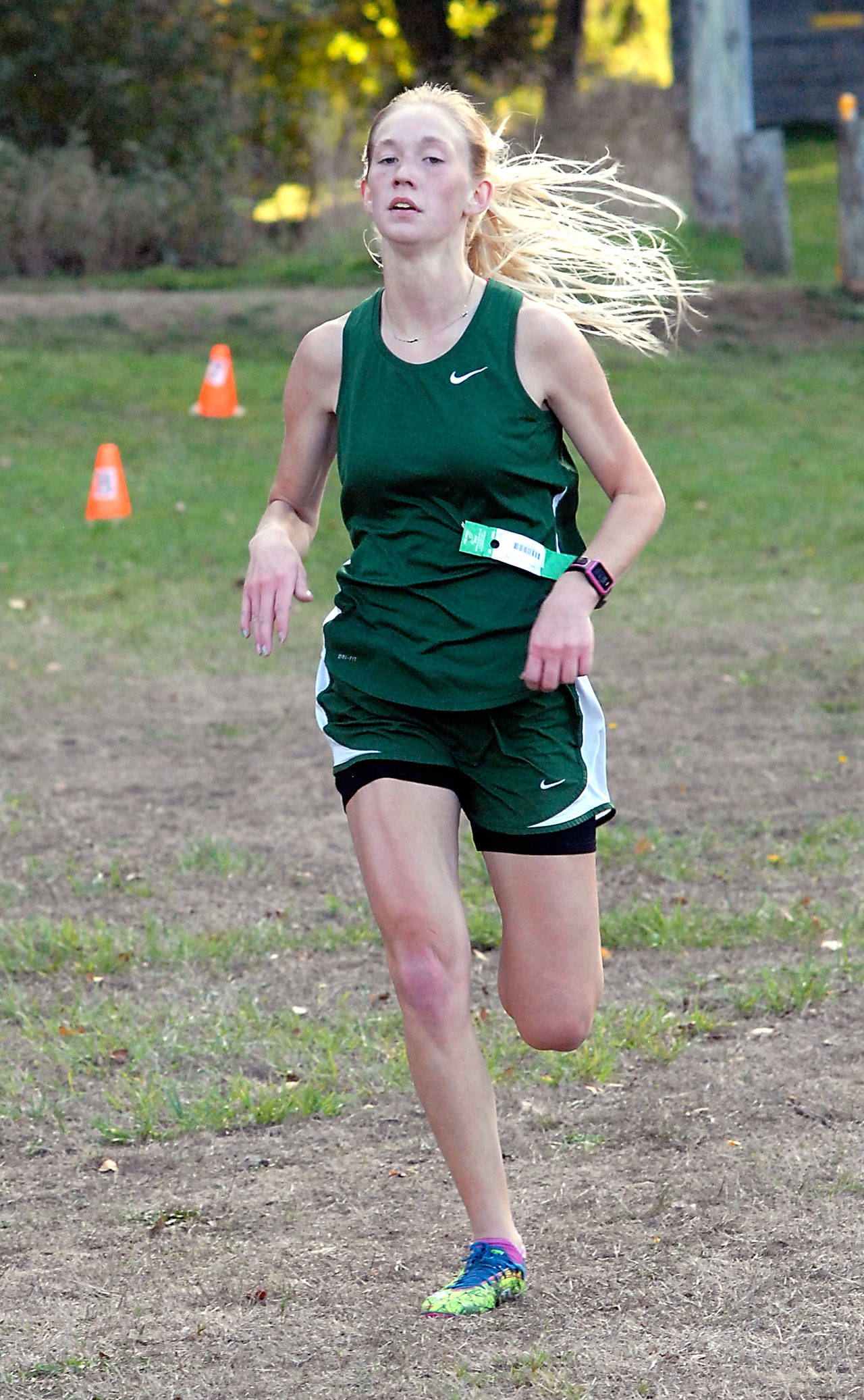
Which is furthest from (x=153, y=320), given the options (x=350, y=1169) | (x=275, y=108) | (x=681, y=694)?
(x=350, y=1169)

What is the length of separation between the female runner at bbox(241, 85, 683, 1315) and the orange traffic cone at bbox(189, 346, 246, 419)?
9.82m

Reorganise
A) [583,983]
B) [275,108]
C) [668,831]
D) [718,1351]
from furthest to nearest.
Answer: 1. [275,108]
2. [668,831]
3. [583,983]
4. [718,1351]

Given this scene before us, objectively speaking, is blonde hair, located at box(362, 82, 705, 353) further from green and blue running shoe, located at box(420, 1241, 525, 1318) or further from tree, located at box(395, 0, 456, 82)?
tree, located at box(395, 0, 456, 82)

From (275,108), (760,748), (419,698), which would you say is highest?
(275,108)

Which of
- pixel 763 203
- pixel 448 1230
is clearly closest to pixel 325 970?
pixel 448 1230

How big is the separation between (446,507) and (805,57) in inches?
962

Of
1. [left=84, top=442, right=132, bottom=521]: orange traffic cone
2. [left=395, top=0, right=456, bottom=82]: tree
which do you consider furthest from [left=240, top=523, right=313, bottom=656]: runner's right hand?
[left=395, top=0, right=456, bottom=82]: tree

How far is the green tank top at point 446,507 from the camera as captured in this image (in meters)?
3.39

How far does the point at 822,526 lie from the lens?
1105cm

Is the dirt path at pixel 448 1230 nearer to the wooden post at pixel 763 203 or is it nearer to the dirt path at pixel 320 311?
the dirt path at pixel 320 311

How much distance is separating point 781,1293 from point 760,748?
3.95 metres

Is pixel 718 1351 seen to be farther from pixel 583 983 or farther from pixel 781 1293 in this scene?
pixel 583 983

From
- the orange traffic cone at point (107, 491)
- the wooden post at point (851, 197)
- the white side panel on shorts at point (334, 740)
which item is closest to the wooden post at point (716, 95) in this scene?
the wooden post at point (851, 197)

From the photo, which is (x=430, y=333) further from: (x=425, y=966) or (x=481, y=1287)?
(x=481, y=1287)
